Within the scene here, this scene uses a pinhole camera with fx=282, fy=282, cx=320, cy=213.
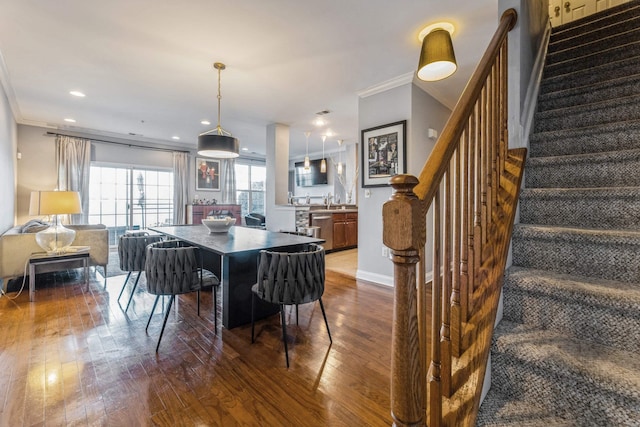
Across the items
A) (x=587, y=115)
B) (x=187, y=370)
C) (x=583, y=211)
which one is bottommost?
(x=187, y=370)

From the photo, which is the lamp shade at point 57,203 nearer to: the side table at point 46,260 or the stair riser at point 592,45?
the side table at point 46,260

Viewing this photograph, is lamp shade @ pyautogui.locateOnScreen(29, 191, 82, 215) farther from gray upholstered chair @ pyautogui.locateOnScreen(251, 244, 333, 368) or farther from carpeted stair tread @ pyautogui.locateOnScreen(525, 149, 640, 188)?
carpeted stair tread @ pyautogui.locateOnScreen(525, 149, 640, 188)

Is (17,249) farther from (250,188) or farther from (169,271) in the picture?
(250,188)

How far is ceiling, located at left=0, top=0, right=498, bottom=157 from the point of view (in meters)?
2.29

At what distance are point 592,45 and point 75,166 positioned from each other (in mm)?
8196

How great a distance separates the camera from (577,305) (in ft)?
3.32

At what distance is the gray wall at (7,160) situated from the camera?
378 cm

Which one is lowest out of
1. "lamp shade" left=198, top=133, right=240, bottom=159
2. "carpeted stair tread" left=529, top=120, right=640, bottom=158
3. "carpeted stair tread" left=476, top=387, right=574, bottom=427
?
"carpeted stair tread" left=476, top=387, right=574, bottom=427

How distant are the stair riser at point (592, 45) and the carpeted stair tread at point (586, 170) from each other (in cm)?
169

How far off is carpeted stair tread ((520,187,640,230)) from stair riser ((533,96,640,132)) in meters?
0.83

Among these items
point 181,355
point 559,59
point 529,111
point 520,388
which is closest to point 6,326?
point 181,355

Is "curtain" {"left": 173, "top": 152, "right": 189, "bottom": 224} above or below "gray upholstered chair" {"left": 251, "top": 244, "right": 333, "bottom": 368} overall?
above

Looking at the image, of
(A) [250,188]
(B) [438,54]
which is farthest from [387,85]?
(A) [250,188]

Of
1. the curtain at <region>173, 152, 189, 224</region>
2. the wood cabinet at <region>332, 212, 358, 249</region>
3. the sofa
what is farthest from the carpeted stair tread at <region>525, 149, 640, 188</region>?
the curtain at <region>173, 152, 189, 224</region>
